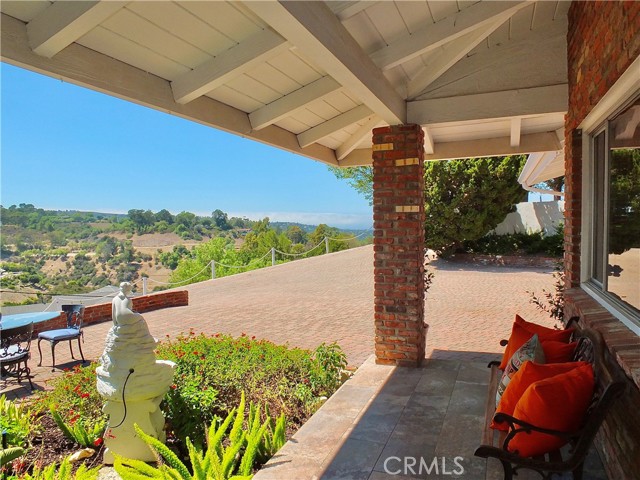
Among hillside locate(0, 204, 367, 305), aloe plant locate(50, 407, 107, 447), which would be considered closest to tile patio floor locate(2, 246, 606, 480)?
hillside locate(0, 204, 367, 305)

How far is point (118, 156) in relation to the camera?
228 ft

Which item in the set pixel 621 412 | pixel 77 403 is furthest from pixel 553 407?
pixel 77 403

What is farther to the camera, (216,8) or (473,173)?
(473,173)

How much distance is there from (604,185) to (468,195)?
430 inches

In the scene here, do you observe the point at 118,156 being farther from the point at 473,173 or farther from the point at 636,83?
the point at 636,83

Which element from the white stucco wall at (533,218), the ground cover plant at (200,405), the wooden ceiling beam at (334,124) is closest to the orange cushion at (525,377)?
the ground cover plant at (200,405)

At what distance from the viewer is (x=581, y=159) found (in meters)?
3.56

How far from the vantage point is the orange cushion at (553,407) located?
1.98m

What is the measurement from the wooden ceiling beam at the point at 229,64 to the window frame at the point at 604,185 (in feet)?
6.16

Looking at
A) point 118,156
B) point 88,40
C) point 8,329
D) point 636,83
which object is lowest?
point 8,329

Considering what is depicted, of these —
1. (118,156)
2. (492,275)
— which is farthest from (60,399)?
(118,156)

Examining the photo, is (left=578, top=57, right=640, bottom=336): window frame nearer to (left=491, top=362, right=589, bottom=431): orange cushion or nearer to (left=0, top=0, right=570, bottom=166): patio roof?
(left=491, top=362, right=589, bottom=431): orange cushion

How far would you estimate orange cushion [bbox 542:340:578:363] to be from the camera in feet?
8.71

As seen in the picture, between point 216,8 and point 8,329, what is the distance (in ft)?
15.3
